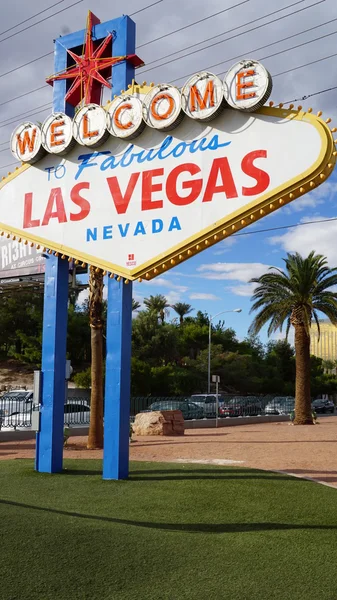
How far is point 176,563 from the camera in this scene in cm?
543

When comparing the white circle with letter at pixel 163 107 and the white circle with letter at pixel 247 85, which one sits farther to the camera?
the white circle with letter at pixel 163 107

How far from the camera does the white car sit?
23.1 m

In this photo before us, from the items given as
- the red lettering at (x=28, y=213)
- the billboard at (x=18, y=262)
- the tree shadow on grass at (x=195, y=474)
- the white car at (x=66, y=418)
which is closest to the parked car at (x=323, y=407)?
the white car at (x=66, y=418)

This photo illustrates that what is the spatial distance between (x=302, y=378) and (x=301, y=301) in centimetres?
414

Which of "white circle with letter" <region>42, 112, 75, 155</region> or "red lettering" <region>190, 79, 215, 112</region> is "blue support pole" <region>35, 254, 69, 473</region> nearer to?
"white circle with letter" <region>42, 112, 75, 155</region>

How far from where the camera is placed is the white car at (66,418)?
75.9 ft

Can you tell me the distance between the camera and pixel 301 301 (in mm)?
30781

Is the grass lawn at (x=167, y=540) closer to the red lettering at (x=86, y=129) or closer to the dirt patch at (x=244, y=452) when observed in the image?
the dirt patch at (x=244, y=452)

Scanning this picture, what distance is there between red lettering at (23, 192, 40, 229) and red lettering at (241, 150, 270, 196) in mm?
4549

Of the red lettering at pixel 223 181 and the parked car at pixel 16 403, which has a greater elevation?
the red lettering at pixel 223 181

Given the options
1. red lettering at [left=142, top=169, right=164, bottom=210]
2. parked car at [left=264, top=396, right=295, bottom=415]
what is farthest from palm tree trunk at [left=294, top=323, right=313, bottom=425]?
red lettering at [left=142, top=169, right=164, bottom=210]

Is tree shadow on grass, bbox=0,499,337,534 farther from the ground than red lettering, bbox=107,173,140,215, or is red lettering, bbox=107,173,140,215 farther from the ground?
red lettering, bbox=107,173,140,215

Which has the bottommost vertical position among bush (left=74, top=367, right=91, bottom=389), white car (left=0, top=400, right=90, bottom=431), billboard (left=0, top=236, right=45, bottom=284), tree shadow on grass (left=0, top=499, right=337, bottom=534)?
white car (left=0, top=400, right=90, bottom=431)

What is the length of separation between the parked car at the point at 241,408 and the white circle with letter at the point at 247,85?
27.3m
